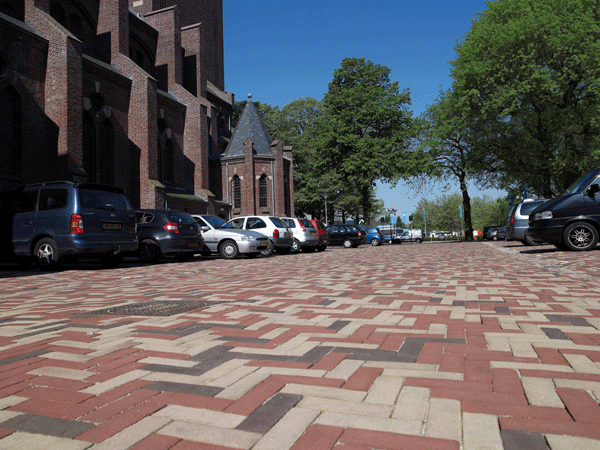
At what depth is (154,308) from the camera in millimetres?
5035

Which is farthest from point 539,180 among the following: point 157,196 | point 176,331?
point 176,331

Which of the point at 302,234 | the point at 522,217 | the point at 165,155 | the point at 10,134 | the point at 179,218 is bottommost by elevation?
the point at 302,234

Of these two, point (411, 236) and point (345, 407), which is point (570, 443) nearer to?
point (345, 407)

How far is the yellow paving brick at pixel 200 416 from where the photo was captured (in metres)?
2.02

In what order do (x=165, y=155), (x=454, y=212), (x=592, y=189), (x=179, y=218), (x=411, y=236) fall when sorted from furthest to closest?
(x=454, y=212) → (x=411, y=236) → (x=165, y=155) → (x=179, y=218) → (x=592, y=189)

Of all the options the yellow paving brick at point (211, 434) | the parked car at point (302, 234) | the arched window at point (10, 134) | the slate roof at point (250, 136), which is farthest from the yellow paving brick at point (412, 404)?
the slate roof at point (250, 136)

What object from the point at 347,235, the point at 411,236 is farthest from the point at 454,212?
the point at 347,235

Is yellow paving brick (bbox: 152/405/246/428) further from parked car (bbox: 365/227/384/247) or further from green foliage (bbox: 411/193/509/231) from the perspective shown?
green foliage (bbox: 411/193/509/231)

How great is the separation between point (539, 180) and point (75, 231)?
2757 cm

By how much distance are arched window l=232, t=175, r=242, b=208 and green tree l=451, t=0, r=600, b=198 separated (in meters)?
20.2

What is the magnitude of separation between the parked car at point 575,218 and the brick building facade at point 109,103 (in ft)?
59.3

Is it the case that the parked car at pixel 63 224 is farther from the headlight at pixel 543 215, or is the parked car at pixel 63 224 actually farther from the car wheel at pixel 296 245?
the headlight at pixel 543 215

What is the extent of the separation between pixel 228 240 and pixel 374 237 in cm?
2125

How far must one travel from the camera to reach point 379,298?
5.41m
